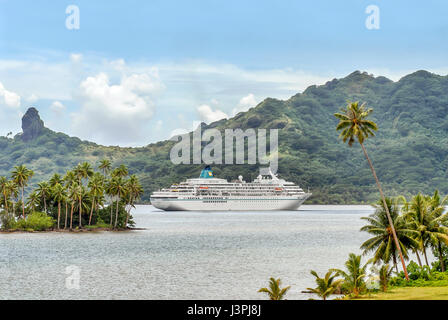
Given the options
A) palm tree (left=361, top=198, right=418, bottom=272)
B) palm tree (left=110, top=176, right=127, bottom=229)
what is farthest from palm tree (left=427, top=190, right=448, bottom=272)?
palm tree (left=110, top=176, right=127, bottom=229)

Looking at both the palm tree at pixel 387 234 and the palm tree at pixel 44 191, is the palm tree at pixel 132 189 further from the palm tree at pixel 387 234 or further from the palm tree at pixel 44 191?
the palm tree at pixel 387 234

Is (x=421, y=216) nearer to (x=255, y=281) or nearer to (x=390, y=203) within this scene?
(x=390, y=203)

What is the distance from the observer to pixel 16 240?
88.8 m

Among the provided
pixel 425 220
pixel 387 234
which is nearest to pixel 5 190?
pixel 387 234

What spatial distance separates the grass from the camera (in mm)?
33031

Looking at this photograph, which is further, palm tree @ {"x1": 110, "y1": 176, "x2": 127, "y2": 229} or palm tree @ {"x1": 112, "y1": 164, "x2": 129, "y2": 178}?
palm tree @ {"x1": 112, "y1": 164, "x2": 129, "y2": 178}

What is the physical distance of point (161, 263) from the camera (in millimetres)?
62875

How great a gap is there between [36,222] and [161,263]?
4882 centimetres

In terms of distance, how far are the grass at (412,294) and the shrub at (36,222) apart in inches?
3131

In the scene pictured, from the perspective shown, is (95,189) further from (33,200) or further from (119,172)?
(33,200)

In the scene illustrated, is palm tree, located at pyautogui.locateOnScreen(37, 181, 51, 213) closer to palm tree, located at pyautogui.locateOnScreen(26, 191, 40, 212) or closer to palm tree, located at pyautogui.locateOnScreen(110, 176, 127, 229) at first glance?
palm tree, located at pyautogui.locateOnScreen(26, 191, 40, 212)

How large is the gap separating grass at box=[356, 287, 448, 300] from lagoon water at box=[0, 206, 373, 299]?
6352 mm
